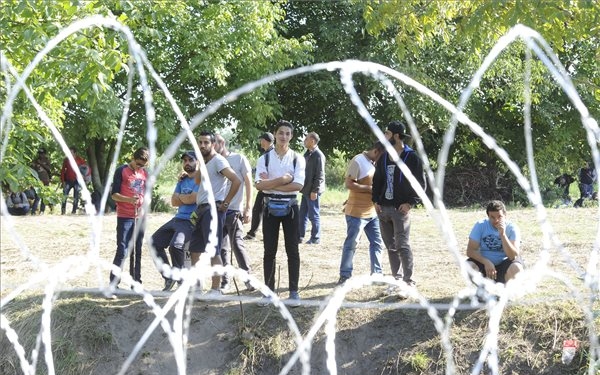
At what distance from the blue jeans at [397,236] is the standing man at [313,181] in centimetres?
254

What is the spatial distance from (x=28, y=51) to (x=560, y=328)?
445 centimetres

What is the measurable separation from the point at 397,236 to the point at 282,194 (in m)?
1.02

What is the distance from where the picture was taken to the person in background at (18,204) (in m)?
15.3

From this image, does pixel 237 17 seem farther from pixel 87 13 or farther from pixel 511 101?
pixel 87 13

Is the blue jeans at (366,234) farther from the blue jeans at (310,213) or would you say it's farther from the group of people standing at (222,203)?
the blue jeans at (310,213)

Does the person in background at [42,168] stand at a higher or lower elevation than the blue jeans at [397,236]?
higher

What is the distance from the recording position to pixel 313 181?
1015cm

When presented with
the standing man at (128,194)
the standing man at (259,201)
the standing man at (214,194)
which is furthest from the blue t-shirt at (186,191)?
the standing man at (259,201)

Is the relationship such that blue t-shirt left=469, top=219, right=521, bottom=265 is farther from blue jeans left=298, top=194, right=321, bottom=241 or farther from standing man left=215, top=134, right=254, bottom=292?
blue jeans left=298, top=194, right=321, bottom=241

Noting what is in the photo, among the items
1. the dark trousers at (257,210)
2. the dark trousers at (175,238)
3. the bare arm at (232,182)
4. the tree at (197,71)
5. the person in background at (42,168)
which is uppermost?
the tree at (197,71)

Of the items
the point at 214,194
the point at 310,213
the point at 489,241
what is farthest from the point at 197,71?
the point at 489,241

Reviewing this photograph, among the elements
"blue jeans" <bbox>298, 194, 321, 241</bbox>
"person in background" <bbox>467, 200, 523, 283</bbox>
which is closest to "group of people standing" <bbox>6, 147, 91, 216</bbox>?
"blue jeans" <bbox>298, 194, 321, 241</bbox>

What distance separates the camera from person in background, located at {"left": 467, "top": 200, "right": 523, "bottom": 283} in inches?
246

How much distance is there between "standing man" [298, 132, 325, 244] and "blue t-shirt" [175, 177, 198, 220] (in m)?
2.49
